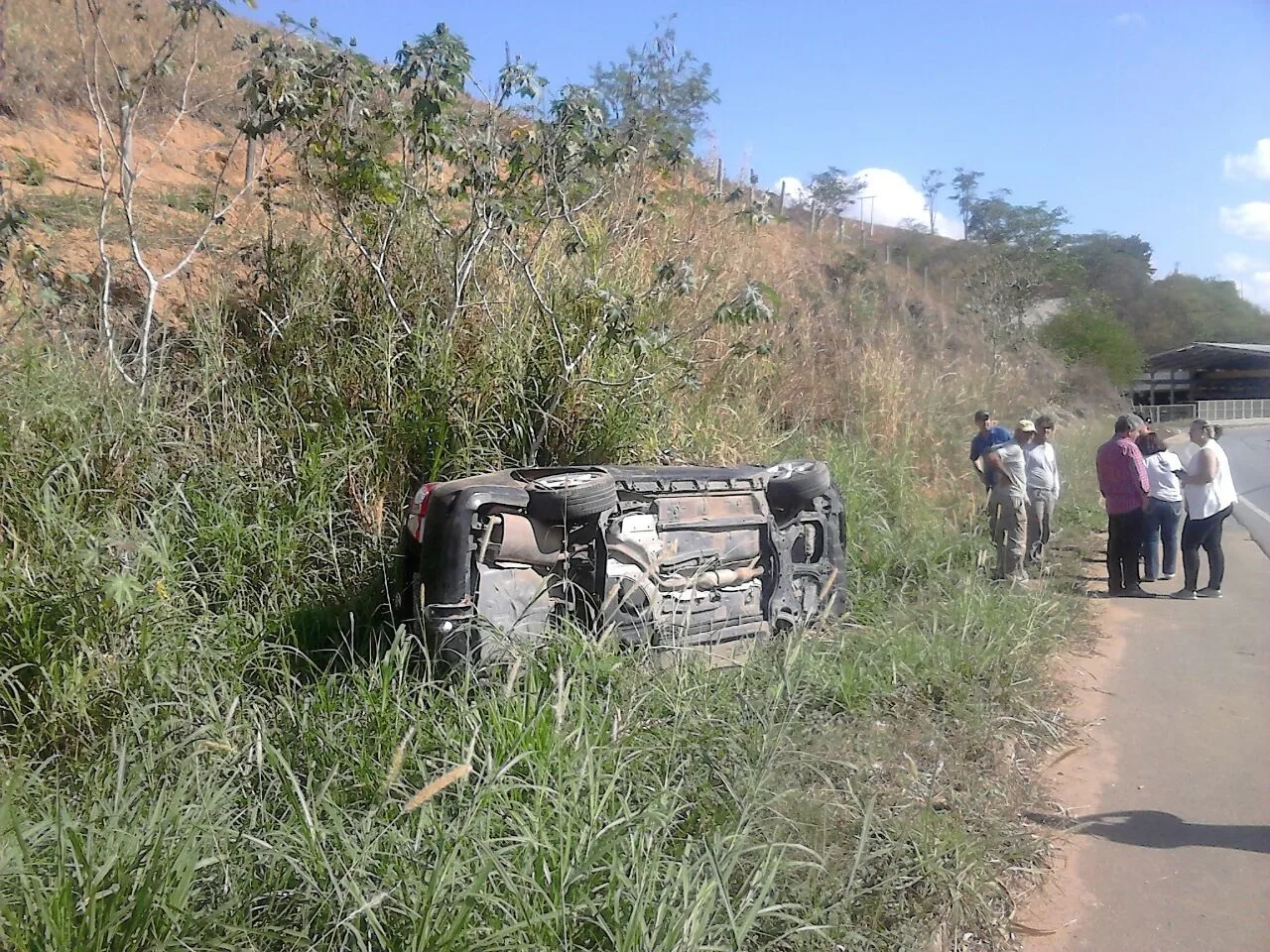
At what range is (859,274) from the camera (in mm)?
22828

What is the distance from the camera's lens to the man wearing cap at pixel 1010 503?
782cm

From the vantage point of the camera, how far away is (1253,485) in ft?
30.8

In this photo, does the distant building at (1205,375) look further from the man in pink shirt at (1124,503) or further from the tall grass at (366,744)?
the tall grass at (366,744)

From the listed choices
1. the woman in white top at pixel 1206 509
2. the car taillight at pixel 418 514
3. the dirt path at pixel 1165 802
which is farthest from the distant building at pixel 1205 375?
the car taillight at pixel 418 514

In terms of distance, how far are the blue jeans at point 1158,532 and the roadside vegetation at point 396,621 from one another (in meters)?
1.31

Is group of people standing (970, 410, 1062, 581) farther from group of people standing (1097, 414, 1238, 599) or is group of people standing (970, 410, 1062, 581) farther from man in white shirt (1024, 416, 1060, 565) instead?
group of people standing (1097, 414, 1238, 599)

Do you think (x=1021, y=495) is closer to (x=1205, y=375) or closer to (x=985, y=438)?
(x=985, y=438)

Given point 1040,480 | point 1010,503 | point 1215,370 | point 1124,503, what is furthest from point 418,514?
point 1215,370

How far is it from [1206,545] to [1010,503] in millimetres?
1712

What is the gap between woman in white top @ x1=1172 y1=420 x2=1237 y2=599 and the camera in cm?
764

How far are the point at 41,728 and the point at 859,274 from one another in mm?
21651

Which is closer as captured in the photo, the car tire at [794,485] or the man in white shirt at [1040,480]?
the car tire at [794,485]

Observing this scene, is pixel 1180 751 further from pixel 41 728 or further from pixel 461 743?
pixel 41 728

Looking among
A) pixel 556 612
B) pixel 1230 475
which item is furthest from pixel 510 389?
pixel 1230 475
